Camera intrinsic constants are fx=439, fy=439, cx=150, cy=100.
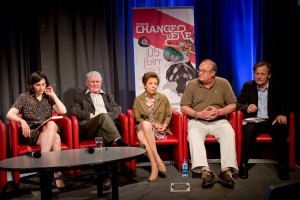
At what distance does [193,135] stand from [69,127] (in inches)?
50.5

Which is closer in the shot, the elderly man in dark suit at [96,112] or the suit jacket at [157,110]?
the elderly man in dark suit at [96,112]

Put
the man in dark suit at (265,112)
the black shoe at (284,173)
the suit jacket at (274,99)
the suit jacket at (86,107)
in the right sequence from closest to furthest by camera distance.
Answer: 1. the black shoe at (284,173)
2. the man in dark suit at (265,112)
3. the suit jacket at (274,99)
4. the suit jacket at (86,107)

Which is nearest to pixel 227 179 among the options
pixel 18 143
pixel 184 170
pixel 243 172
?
pixel 243 172

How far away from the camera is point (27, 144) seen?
4.47 metres

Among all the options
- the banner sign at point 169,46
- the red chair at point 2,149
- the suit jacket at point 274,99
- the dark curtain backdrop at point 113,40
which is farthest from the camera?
the banner sign at point 169,46

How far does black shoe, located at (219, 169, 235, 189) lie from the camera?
4121mm

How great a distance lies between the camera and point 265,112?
4.89m

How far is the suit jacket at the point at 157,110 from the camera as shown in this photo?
15.9ft

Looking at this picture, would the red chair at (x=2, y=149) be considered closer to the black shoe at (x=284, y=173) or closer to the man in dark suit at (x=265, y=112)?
the man in dark suit at (x=265, y=112)

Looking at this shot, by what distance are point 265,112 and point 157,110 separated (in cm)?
120

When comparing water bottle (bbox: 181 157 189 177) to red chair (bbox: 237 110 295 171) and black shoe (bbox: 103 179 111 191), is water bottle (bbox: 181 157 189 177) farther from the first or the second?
black shoe (bbox: 103 179 111 191)

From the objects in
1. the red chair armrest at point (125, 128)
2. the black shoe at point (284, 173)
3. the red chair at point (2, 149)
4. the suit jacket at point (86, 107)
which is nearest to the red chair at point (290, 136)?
the black shoe at point (284, 173)

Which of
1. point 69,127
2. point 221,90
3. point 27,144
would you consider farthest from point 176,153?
point 27,144

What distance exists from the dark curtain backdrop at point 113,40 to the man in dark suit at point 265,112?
1.83ft
